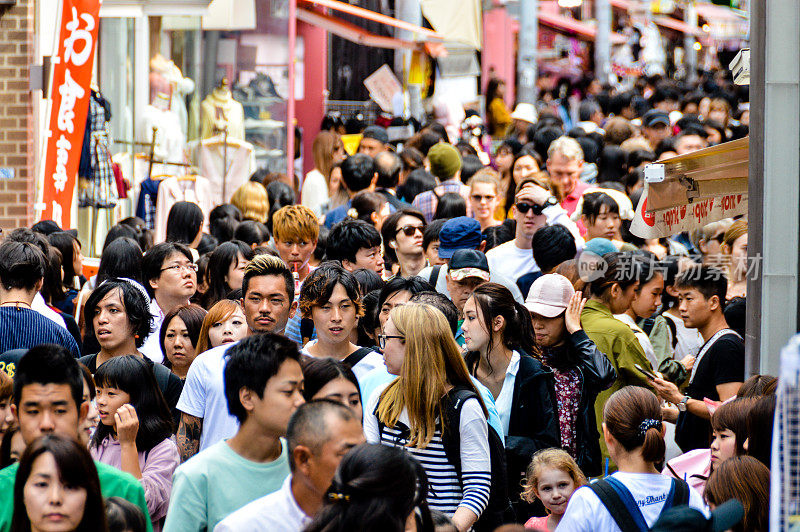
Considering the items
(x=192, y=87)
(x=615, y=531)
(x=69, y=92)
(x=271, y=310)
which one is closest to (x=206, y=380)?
(x=271, y=310)

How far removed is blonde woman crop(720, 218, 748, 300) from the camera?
7375 millimetres

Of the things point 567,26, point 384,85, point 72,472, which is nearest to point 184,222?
point 72,472

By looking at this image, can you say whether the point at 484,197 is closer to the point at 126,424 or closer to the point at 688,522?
the point at 126,424

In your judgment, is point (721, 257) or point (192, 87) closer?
point (721, 257)

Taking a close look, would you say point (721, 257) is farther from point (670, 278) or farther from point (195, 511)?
point (195, 511)

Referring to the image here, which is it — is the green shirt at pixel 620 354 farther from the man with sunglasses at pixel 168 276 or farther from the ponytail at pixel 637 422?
the man with sunglasses at pixel 168 276

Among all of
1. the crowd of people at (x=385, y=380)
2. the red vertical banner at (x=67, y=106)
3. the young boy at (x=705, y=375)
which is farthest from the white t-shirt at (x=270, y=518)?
the red vertical banner at (x=67, y=106)

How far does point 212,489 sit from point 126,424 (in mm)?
967

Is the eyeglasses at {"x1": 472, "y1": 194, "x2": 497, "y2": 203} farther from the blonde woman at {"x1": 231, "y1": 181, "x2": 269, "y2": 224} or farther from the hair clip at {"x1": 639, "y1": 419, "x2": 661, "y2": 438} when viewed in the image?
the hair clip at {"x1": 639, "y1": 419, "x2": 661, "y2": 438}

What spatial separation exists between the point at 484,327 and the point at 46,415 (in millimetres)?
2259

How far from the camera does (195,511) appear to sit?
3949mm

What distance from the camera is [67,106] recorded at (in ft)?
33.3

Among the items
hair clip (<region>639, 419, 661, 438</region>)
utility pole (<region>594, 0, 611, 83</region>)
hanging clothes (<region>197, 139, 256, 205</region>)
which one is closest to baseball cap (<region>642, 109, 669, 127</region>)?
hanging clothes (<region>197, 139, 256, 205</region>)

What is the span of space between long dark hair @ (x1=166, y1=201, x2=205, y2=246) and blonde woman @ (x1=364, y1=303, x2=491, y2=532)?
4111 millimetres
